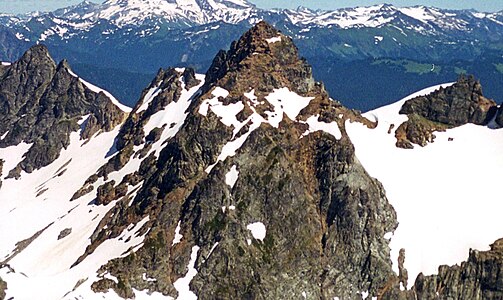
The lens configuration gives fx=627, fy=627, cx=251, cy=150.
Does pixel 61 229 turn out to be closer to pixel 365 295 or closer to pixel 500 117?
pixel 365 295

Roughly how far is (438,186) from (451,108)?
102 ft

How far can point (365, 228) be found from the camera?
12594 cm

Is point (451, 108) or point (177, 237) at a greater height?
point (177, 237)

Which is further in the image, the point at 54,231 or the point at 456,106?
the point at 456,106

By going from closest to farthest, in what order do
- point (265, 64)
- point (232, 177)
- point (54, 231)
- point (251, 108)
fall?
point (232, 177), point (251, 108), point (54, 231), point (265, 64)

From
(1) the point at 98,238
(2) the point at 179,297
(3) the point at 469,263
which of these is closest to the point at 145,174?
(1) the point at 98,238

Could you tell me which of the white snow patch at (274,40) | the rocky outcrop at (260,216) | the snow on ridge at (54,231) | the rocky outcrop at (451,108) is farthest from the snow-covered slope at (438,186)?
the snow on ridge at (54,231)

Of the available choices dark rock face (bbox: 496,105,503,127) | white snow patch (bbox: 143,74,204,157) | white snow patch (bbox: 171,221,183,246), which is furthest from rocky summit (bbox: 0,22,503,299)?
white snow patch (bbox: 143,74,204,157)

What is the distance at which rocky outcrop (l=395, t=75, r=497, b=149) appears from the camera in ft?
536

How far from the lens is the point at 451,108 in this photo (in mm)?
164000

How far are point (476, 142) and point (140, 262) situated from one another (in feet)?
297

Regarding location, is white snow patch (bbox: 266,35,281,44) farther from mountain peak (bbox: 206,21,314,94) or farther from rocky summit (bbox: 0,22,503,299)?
rocky summit (bbox: 0,22,503,299)

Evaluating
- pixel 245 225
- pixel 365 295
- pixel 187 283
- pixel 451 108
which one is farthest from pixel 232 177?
pixel 451 108

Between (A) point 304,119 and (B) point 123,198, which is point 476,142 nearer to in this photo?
(A) point 304,119
